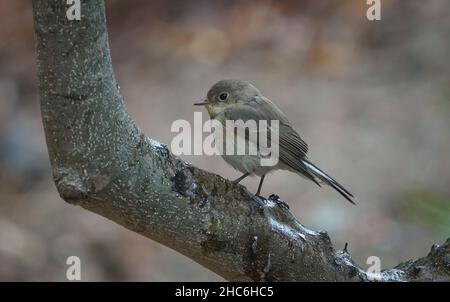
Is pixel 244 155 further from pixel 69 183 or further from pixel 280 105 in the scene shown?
pixel 280 105

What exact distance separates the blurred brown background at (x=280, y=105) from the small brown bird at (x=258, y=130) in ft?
2.54

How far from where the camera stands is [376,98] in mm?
5578

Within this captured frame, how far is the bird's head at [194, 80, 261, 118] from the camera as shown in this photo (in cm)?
318

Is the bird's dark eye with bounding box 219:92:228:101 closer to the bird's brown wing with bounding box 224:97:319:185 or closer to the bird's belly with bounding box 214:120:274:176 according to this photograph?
the bird's brown wing with bounding box 224:97:319:185

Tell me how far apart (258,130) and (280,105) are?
2482mm

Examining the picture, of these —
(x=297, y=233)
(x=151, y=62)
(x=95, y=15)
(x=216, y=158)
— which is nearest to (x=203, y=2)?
(x=151, y=62)

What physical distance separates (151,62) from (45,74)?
4.53m

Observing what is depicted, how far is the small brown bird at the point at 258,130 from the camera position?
2.86 meters

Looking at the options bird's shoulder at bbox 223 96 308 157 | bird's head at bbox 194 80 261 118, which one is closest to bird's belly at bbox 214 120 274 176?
bird's shoulder at bbox 223 96 308 157

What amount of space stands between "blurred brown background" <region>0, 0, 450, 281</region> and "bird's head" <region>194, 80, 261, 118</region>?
0.90 meters

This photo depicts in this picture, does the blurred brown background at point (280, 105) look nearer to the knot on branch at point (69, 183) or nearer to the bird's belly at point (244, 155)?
the bird's belly at point (244, 155)

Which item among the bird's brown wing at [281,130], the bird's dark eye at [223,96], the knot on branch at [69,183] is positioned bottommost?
the knot on branch at [69,183]

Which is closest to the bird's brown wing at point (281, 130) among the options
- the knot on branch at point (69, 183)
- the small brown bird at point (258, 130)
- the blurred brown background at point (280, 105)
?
the small brown bird at point (258, 130)
